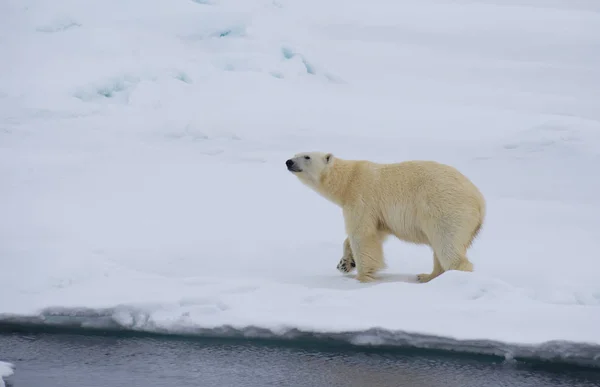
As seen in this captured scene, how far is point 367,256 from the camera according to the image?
564cm

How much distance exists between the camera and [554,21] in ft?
95.2

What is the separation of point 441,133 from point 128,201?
20.6 feet

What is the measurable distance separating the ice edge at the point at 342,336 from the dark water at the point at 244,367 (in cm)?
5

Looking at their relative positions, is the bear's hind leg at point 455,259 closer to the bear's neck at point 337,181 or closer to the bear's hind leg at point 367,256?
the bear's hind leg at point 367,256

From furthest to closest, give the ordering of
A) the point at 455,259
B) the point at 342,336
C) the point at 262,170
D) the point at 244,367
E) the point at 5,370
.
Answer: the point at 262,170 < the point at 455,259 < the point at 342,336 < the point at 244,367 < the point at 5,370

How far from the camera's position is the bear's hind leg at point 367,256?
18.5 feet

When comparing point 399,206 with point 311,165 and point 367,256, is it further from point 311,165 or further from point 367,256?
point 311,165

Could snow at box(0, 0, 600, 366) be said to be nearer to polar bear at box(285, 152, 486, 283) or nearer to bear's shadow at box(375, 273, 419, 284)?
bear's shadow at box(375, 273, 419, 284)

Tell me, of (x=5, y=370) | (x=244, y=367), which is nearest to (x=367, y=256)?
(x=244, y=367)

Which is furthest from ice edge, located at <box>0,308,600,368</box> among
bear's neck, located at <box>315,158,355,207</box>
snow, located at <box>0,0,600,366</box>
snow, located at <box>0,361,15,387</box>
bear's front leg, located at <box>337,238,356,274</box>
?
bear's neck, located at <box>315,158,355,207</box>

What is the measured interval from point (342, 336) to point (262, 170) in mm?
6006

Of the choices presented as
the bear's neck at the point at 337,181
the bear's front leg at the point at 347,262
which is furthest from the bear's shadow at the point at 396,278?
the bear's neck at the point at 337,181

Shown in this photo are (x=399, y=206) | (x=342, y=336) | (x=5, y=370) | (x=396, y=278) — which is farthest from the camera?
(x=396, y=278)

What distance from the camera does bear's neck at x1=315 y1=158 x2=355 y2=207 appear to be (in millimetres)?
5926
